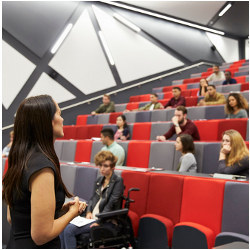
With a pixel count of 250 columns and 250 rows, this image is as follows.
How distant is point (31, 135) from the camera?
233 millimetres

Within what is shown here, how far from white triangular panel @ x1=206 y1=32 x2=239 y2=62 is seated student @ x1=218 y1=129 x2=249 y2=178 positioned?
1956mm

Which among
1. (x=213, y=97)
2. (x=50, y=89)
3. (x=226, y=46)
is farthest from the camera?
(x=226, y=46)

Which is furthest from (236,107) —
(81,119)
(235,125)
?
(81,119)

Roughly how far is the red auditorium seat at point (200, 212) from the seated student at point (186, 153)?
0.50ft

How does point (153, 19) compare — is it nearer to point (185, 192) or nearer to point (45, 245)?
point (185, 192)

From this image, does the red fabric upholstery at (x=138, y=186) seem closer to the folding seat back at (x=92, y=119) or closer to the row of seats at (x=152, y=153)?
the row of seats at (x=152, y=153)

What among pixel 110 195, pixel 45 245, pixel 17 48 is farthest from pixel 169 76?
pixel 45 245

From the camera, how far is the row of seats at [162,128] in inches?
32.2

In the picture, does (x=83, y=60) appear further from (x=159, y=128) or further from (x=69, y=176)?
(x=69, y=176)

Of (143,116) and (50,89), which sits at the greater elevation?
(50,89)

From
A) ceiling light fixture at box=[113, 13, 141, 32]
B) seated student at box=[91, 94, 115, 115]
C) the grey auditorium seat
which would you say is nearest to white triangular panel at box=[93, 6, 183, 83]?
ceiling light fixture at box=[113, 13, 141, 32]

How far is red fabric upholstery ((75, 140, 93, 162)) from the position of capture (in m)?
0.99

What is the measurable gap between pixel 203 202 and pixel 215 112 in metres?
0.55

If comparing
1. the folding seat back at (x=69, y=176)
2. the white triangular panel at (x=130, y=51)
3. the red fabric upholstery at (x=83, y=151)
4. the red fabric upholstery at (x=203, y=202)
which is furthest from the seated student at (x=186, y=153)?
the white triangular panel at (x=130, y=51)
